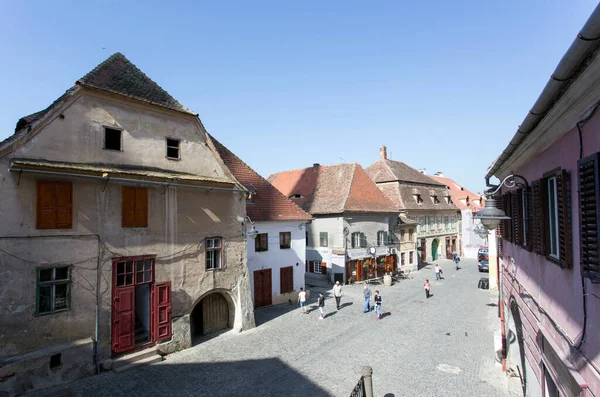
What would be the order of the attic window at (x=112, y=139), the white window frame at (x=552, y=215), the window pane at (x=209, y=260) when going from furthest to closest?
the window pane at (x=209, y=260) < the attic window at (x=112, y=139) < the white window frame at (x=552, y=215)

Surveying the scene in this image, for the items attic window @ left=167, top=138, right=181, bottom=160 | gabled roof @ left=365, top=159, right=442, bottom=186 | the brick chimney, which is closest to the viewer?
attic window @ left=167, top=138, right=181, bottom=160

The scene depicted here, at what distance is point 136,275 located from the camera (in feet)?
43.6

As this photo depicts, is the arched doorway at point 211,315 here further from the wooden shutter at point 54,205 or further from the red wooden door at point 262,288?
the wooden shutter at point 54,205

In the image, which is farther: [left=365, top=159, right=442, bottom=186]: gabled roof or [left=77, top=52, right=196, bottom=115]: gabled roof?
[left=365, top=159, right=442, bottom=186]: gabled roof

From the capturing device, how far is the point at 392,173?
3953 cm

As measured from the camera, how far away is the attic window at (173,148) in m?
14.6

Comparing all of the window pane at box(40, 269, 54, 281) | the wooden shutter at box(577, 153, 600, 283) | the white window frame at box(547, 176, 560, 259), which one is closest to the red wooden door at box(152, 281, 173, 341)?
the window pane at box(40, 269, 54, 281)

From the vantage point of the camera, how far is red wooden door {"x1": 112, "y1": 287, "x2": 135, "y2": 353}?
12547 millimetres

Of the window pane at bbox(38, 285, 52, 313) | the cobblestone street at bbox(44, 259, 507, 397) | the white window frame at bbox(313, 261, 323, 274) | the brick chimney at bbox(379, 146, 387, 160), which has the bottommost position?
the cobblestone street at bbox(44, 259, 507, 397)

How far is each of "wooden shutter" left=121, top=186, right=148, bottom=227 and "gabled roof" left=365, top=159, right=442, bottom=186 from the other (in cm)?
3002

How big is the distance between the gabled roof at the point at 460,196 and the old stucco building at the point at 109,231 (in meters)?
43.0

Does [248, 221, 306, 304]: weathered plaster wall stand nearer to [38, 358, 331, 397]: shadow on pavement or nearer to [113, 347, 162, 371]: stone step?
[113, 347, 162, 371]: stone step

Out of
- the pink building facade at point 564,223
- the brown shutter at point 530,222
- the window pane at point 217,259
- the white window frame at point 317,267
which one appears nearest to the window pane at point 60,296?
the window pane at point 217,259

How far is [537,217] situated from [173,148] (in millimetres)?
12759
